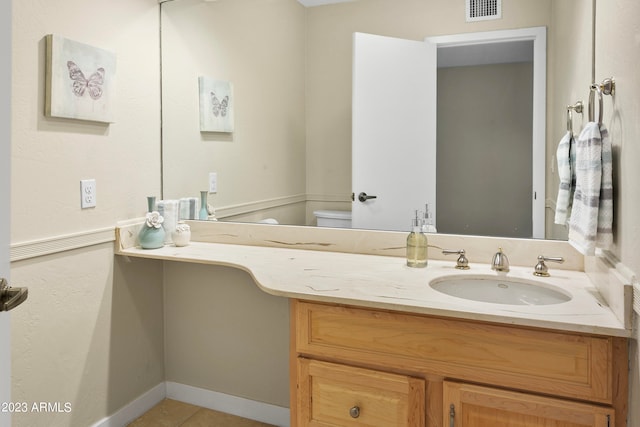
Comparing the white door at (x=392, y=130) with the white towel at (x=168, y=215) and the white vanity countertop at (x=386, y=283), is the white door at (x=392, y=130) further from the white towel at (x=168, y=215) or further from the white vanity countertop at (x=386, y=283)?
the white towel at (x=168, y=215)

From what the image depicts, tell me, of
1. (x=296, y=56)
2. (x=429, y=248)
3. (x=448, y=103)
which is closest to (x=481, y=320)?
(x=429, y=248)

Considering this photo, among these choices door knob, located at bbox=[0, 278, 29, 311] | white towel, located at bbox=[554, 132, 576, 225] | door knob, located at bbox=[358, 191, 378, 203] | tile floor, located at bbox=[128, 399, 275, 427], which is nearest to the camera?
door knob, located at bbox=[0, 278, 29, 311]

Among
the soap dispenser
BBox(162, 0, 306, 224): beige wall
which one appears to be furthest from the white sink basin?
BBox(162, 0, 306, 224): beige wall

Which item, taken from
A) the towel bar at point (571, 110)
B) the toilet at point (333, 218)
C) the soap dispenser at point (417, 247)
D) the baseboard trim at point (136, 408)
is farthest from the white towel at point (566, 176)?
the baseboard trim at point (136, 408)

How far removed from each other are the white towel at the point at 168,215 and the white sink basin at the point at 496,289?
1.27 metres

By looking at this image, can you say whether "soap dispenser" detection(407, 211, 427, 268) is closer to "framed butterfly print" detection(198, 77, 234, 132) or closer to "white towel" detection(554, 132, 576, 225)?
"white towel" detection(554, 132, 576, 225)

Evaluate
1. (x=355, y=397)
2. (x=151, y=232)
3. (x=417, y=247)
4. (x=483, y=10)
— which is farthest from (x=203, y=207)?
(x=483, y=10)

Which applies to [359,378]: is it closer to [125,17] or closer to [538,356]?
[538,356]

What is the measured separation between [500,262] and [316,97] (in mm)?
1023

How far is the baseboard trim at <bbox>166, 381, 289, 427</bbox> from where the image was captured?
86.6 inches

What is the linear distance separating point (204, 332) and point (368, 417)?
3.89ft

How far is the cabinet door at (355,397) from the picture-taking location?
4.45ft

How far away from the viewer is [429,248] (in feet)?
6.09

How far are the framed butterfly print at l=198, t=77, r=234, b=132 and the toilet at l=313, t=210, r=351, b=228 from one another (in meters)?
0.64
